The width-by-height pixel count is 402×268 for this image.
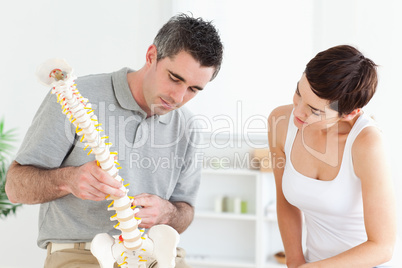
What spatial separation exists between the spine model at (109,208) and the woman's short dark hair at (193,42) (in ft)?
1.55

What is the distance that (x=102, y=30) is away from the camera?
3896 mm

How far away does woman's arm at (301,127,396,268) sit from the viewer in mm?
1453

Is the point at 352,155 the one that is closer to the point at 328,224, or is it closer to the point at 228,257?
the point at 328,224

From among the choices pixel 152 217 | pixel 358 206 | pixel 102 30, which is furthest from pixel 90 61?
pixel 358 206

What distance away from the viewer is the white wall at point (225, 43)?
359 cm

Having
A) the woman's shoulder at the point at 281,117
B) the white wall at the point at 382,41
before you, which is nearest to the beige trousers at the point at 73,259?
the woman's shoulder at the point at 281,117

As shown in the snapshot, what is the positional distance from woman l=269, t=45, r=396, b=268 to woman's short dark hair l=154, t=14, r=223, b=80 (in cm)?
31

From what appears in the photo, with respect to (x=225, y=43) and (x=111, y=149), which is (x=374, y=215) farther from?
(x=225, y=43)

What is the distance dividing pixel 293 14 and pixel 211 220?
1.75 metres

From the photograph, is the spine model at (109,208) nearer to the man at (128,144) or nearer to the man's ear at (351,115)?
the man at (128,144)

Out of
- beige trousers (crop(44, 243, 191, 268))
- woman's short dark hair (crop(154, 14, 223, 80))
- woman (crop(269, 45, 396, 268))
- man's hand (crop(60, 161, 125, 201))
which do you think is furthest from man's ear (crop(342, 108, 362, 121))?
beige trousers (crop(44, 243, 191, 268))

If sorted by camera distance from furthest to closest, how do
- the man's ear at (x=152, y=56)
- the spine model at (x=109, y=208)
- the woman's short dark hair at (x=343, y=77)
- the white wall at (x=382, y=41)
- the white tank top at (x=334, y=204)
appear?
the white wall at (x=382, y=41), the man's ear at (x=152, y=56), the white tank top at (x=334, y=204), the woman's short dark hair at (x=343, y=77), the spine model at (x=109, y=208)

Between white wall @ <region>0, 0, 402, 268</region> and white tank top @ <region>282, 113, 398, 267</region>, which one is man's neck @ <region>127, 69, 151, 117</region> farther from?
white wall @ <region>0, 0, 402, 268</region>

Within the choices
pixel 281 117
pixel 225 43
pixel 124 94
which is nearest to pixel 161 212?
pixel 124 94
